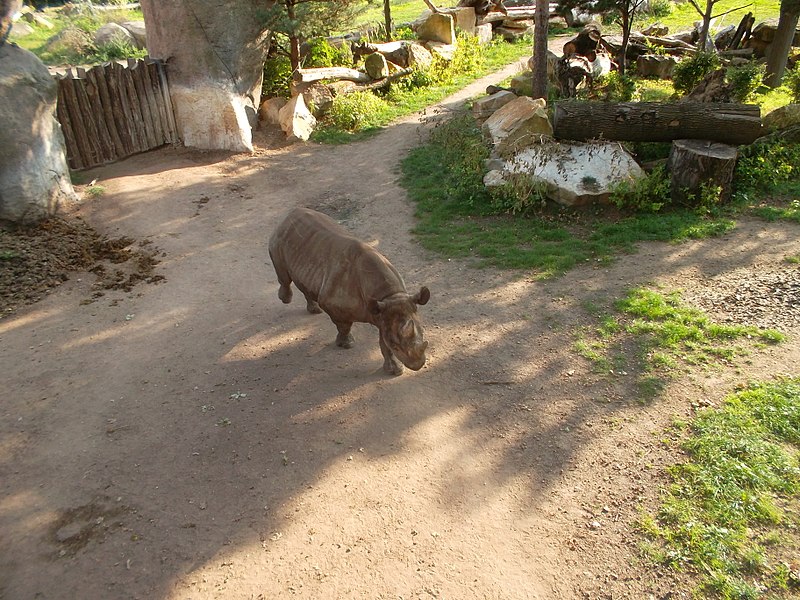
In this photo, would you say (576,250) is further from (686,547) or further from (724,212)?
(686,547)

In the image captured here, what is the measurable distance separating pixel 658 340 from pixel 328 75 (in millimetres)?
14265

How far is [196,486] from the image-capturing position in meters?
5.49

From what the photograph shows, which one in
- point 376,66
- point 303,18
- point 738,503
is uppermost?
point 303,18

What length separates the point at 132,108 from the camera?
556 inches

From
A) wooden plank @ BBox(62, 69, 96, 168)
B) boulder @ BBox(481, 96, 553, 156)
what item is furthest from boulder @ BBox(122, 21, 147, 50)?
boulder @ BBox(481, 96, 553, 156)

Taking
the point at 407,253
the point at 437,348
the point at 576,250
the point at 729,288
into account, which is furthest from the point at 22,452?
the point at 729,288

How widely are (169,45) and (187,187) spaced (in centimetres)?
432

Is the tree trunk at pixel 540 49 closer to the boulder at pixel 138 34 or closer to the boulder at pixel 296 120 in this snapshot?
the boulder at pixel 296 120

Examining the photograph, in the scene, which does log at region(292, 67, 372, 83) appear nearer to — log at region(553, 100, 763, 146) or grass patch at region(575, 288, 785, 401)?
log at region(553, 100, 763, 146)

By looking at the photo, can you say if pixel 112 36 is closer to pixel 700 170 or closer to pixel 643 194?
pixel 643 194

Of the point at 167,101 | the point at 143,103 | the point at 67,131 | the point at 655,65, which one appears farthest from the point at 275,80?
the point at 655,65

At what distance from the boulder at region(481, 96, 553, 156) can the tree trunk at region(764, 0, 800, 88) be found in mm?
7810

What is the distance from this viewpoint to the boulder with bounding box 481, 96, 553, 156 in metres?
12.2

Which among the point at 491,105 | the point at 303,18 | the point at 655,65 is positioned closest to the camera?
the point at 491,105
